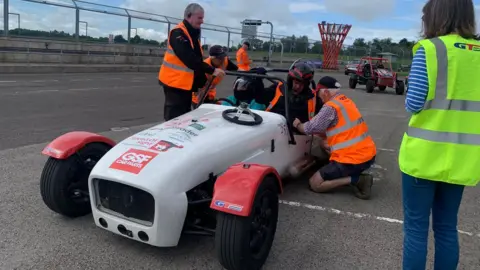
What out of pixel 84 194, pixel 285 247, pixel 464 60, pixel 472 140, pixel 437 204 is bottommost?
pixel 285 247

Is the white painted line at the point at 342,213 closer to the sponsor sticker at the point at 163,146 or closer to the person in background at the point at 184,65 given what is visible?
the person in background at the point at 184,65

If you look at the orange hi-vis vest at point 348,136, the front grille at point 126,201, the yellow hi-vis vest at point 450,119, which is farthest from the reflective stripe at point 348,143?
the front grille at point 126,201

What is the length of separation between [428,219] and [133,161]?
1.97 m

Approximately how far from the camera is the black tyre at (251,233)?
2.79 metres

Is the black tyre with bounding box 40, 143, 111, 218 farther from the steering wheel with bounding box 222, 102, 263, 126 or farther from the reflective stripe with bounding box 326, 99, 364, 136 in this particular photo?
the reflective stripe with bounding box 326, 99, 364, 136

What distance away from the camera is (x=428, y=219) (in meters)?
2.52

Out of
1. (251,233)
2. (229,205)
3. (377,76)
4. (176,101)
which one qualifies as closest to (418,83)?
(229,205)

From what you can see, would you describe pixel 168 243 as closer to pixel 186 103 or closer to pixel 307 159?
pixel 186 103

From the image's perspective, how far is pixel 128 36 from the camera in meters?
23.1

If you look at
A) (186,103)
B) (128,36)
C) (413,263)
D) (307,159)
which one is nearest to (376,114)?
(307,159)

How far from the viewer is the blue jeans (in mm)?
2469

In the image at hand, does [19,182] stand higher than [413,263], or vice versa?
[413,263]

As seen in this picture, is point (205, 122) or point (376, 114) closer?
point (205, 122)

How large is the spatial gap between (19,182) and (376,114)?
1013 cm
